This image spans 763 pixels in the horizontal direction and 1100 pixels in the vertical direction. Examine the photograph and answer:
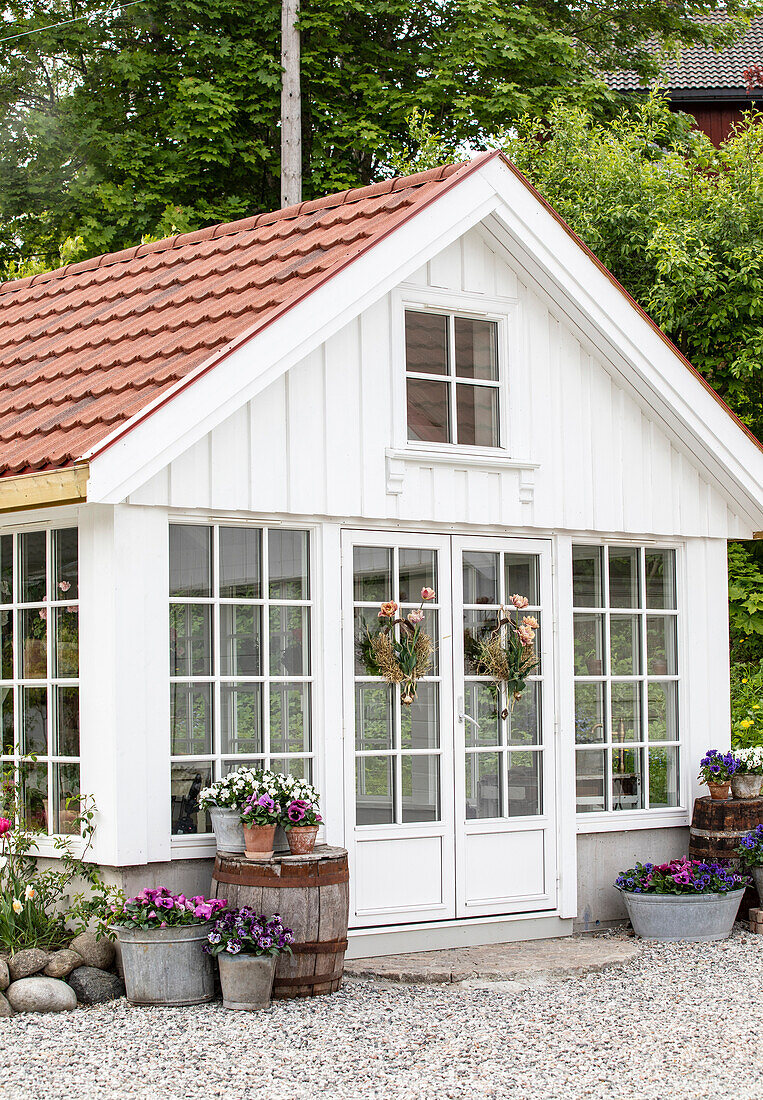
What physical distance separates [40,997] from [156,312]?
4086 mm

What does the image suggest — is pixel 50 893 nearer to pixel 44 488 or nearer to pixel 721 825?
pixel 44 488

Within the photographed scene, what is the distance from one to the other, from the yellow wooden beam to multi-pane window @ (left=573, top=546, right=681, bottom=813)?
3.61m

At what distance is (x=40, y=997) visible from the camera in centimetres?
675

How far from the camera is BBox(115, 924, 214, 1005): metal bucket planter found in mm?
6766

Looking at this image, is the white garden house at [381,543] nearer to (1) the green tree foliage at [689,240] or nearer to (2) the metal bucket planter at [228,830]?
(2) the metal bucket planter at [228,830]

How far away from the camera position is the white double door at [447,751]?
8086 mm

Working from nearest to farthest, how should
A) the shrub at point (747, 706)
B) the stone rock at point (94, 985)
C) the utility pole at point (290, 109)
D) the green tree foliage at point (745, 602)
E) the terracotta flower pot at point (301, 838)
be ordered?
the stone rock at point (94, 985) → the terracotta flower pot at point (301, 838) → the shrub at point (747, 706) → the green tree foliage at point (745, 602) → the utility pole at point (290, 109)

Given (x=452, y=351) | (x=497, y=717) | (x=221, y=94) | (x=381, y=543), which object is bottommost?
(x=497, y=717)

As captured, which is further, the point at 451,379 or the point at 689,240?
the point at 689,240

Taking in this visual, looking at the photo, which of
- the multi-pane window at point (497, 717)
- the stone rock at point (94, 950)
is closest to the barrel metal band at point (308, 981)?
the stone rock at point (94, 950)

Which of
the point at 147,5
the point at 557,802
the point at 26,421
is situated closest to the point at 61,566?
the point at 26,421

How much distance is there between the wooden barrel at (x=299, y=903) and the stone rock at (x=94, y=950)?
0.62 meters

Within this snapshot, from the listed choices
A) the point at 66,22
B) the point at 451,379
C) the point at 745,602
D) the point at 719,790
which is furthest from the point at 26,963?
the point at 66,22

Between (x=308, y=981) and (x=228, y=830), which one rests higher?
(x=228, y=830)
